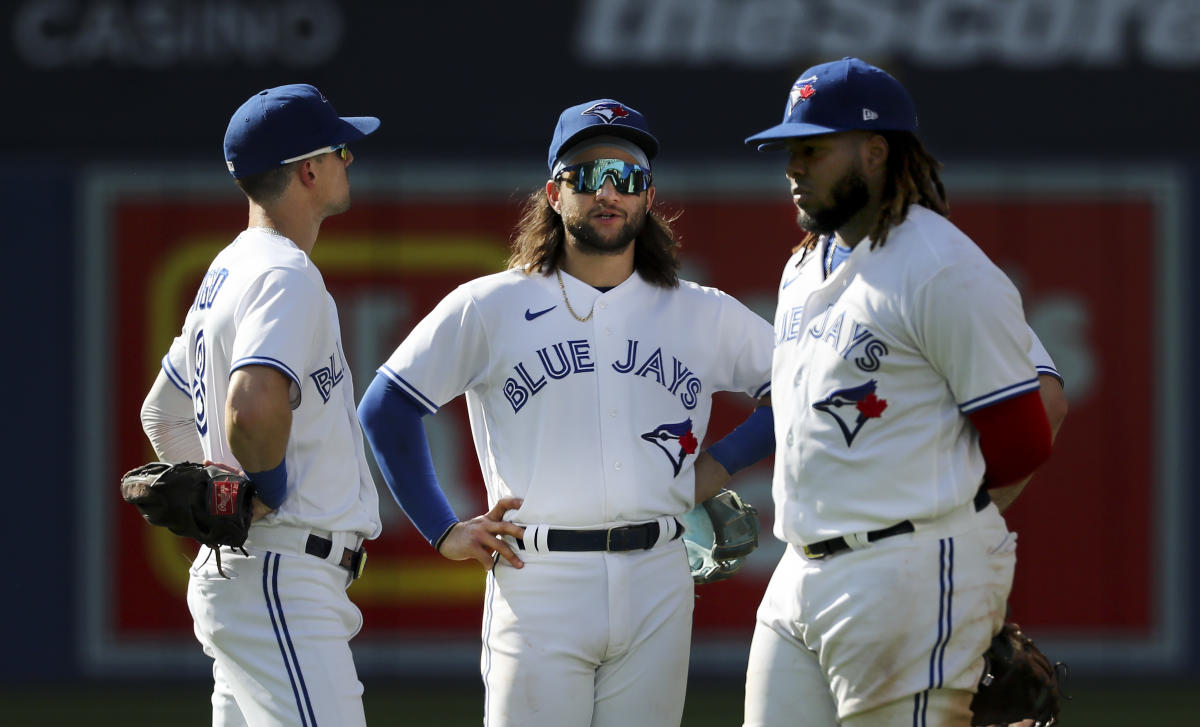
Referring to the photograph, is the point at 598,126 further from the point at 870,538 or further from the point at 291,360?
the point at 870,538

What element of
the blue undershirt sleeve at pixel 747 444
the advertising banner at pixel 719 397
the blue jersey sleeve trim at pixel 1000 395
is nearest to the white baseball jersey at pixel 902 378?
the blue jersey sleeve trim at pixel 1000 395

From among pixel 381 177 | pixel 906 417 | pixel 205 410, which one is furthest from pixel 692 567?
pixel 381 177

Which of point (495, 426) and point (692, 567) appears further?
point (692, 567)

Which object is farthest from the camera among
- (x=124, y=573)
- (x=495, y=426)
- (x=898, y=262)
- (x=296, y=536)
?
(x=124, y=573)

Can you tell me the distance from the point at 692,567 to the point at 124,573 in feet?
11.8

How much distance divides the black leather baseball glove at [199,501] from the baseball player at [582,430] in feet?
1.35

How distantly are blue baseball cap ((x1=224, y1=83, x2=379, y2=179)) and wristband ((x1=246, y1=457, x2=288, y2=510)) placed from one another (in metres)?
0.64

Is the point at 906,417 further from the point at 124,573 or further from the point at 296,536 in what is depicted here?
the point at 124,573

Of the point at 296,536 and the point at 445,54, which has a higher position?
the point at 445,54

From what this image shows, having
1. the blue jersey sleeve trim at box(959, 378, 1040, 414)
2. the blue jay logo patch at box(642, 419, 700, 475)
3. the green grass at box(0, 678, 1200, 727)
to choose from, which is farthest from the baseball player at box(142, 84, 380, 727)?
the green grass at box(0, 678, 1200, 727)

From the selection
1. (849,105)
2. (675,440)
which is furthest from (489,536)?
(849,105)

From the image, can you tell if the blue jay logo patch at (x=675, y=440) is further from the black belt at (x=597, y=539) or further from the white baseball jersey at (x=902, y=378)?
the white baseball jersey at (x=902, y=378)

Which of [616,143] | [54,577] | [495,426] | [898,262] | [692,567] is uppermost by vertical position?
[616,143]

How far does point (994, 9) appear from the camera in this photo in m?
6.85
